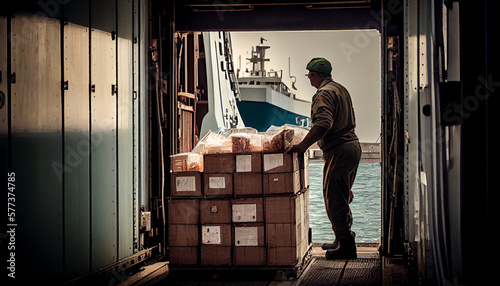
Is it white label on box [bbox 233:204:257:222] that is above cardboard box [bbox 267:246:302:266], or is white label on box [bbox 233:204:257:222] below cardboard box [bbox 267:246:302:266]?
above

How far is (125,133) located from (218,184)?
1100mm

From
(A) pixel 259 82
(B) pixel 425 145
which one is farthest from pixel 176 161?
(A) pixel 259 82

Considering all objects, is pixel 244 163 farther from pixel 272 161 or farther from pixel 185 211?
pixel 185 211

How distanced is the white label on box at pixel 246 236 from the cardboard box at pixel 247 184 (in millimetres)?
346

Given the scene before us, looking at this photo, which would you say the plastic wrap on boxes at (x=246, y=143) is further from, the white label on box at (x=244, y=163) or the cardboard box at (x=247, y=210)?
Result: the cardboard box at (x=247, y=210)

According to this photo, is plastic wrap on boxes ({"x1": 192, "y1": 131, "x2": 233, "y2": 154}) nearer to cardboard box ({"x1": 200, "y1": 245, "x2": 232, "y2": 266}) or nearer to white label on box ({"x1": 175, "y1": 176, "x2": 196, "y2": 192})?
white label on box ({"x1": 175, "y1": 176, "x2": 196, "y2": 192})

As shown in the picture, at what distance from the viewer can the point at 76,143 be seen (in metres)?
5.27

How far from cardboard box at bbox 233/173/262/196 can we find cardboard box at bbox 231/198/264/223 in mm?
71

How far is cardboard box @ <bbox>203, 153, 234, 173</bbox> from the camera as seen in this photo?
6262 mm

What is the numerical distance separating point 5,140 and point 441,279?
2908 mm

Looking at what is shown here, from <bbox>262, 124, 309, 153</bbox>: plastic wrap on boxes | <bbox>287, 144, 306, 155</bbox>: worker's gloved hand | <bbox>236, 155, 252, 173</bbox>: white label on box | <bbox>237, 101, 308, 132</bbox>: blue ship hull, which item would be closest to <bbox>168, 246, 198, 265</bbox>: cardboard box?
<bbox>236, 155, 252, 173</bbox>: white label on box

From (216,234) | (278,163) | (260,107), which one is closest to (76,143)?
(216,234)

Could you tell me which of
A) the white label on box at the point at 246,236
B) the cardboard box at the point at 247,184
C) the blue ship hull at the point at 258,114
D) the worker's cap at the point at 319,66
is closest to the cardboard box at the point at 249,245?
the white label on box at the point at 246,236

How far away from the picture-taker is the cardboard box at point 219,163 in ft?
20.5
